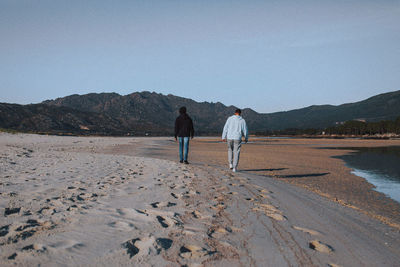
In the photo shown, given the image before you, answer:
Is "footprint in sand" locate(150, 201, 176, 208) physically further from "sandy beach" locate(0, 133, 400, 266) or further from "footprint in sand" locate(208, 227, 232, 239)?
"footprint in sand" locate(208, 227, 232, 239)

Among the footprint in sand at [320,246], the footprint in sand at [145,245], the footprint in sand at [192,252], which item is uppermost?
the footprint in sand at [145,245]

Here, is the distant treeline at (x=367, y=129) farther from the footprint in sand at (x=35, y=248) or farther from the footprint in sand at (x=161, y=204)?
the footprint in sand at (x=35, y=248)

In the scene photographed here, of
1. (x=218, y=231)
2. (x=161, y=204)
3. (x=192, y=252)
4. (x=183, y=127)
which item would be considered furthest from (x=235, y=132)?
(x=192, y=252)

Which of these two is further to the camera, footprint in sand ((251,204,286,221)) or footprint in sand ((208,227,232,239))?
footprint in sand ((251,204,286,221))

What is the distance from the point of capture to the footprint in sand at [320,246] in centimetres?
295

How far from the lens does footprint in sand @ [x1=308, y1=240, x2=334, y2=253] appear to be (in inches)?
116

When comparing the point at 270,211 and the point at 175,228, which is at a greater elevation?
the point at 175,228

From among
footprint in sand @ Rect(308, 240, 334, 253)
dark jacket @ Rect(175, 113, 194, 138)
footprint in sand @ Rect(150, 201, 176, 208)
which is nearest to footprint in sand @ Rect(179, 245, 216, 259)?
footprint in sand @ Rect(308, 240, 334, 253)

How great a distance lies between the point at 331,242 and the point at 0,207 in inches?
176

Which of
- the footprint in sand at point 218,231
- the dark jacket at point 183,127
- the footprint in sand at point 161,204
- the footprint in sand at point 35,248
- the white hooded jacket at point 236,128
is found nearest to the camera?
the footprint in sand at point 35,248

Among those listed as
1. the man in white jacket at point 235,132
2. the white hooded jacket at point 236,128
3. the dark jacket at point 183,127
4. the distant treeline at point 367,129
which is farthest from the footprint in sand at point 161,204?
the distant treeline at point 367,129

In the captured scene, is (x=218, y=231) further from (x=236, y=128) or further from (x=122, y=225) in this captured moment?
(x=236, y=128)

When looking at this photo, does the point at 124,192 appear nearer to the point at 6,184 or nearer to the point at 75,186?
the point at 75,186

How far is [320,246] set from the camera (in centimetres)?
305
